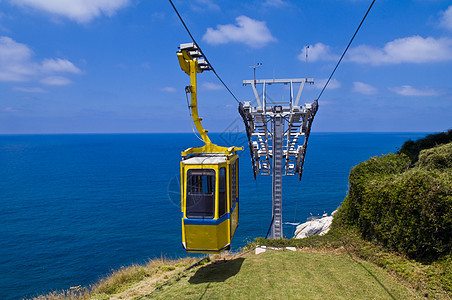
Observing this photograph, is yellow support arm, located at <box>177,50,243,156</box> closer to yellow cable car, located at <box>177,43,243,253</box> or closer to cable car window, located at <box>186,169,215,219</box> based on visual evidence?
yellow cable car, located at <box>177,43,243,253</box>

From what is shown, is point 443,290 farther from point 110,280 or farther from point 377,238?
point 110,280

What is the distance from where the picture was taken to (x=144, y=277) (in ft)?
37.7

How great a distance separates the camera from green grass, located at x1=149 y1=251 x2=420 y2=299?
7746 mm

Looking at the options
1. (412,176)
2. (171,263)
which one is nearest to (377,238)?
(412,176)

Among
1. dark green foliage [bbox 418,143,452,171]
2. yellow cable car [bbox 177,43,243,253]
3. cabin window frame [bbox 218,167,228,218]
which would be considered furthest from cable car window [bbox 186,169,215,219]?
dark green foliage [bbox 418,143,452,171]

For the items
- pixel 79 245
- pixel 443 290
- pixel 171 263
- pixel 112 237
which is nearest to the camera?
pixel 443 290

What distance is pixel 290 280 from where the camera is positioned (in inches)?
336

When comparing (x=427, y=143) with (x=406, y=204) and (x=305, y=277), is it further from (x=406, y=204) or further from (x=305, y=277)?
(x=305, y=277)

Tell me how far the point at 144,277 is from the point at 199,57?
9053mm

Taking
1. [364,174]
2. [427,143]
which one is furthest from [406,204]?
[427,143]

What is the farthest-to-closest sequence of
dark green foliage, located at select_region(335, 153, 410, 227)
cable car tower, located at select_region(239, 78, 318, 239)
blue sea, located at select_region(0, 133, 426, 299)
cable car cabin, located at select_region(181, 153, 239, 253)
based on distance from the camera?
blue sea, located at select_region(0, 133, 426, 299)
cable car tower, located at select_region(239, 78, 318, 239)
dark green foliage, located at select_region(335, 153, 410, 227)
cable car cabin, located at select_region(181, 153, 239, 253)

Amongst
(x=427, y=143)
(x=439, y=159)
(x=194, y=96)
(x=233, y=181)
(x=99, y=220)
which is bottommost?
(x=99, y=220)

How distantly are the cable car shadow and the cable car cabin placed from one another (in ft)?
4.05

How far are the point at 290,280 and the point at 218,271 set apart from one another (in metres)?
2.63
